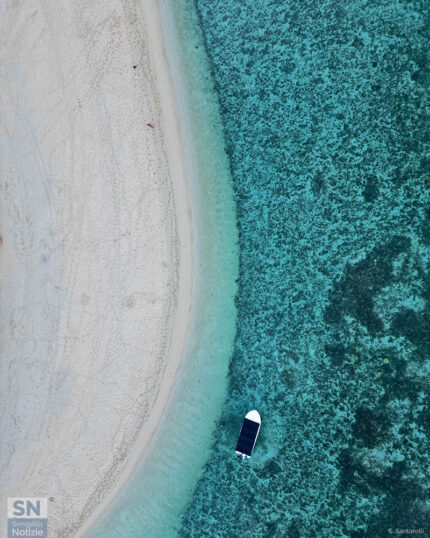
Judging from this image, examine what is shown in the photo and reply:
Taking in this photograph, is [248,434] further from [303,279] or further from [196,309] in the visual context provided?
[303,279]

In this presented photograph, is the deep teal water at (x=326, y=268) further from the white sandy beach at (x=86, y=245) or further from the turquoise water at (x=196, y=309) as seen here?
the white sandy beach at (x=86, y=245)

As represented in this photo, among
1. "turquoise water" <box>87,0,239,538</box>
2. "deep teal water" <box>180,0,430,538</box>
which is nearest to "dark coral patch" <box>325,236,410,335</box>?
"deep teal water" <box>180,0,430,538</box>

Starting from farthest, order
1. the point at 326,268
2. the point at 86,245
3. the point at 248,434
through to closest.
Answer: the point at 86,245
the point at 326,268
the point at 248,434

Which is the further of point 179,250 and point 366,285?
point 179,250

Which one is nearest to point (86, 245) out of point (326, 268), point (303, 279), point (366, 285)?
point (303, 279)

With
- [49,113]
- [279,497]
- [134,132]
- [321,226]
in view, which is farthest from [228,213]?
[279,497]

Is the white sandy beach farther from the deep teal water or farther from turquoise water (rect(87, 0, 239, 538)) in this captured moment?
the deep teal water

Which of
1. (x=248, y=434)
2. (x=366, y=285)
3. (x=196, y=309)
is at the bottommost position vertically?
(x=248, y=434)
